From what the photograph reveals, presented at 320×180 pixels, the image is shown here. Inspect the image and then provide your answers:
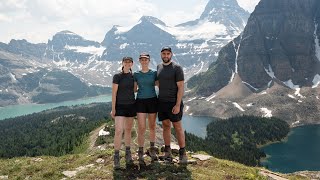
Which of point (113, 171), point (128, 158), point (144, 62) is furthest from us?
point (128, 158)

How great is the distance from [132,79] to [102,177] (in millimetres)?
6517

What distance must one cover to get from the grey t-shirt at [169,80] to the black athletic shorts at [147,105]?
66cm

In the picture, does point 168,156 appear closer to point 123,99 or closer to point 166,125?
point 166,125

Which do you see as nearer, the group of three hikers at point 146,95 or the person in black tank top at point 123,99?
the group of three hikers at point 146,95

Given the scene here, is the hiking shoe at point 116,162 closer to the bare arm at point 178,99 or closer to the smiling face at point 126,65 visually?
the bare arm at point 178,99

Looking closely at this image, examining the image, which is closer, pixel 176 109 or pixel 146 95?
pixel 176 109

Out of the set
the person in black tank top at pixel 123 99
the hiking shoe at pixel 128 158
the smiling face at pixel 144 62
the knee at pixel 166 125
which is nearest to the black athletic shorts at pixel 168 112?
the knee at pixel 166 125

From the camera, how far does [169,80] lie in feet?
81.7

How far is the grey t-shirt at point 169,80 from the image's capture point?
81.3 ft

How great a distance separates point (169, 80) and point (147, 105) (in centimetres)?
225

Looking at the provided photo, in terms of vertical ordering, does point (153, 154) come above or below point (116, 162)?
above

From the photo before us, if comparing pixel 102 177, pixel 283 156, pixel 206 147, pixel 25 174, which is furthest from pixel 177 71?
pixel 283 156

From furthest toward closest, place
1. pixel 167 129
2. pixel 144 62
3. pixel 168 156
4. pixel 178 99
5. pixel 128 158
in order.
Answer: pixel 168 156 → pixel 167 129 → pixel 128 158 → pixel 144 62 → pixel 178 99

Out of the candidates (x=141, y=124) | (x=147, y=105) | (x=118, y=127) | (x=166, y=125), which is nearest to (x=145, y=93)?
(x=147, y=105)
